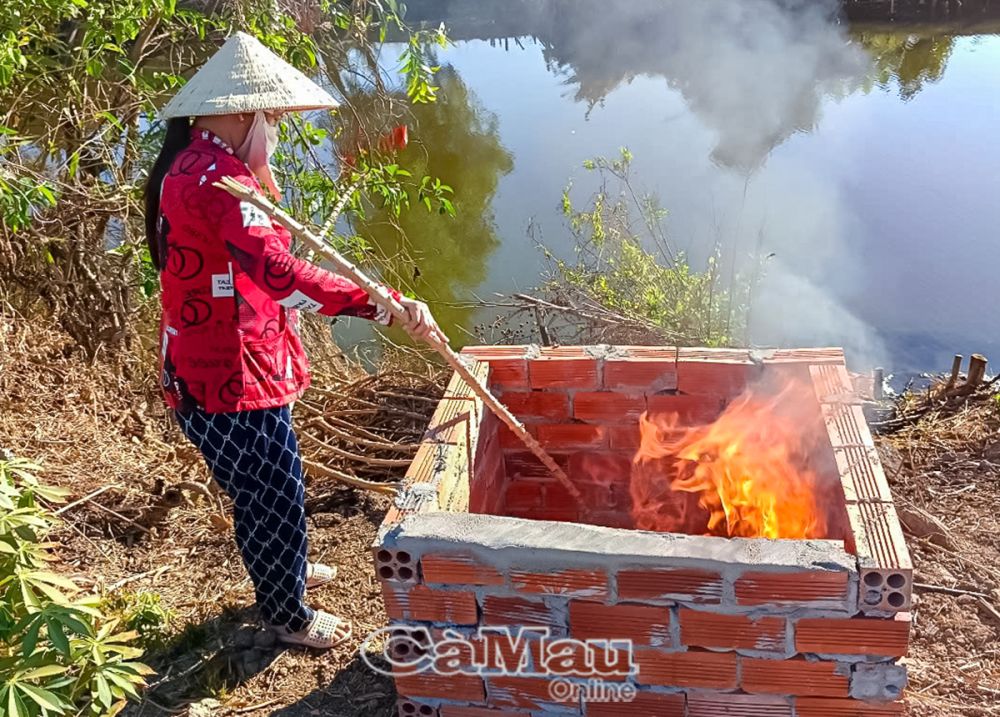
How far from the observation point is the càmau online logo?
86.6 inches

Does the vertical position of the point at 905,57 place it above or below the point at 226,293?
above

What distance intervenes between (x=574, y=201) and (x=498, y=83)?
23.4 ft

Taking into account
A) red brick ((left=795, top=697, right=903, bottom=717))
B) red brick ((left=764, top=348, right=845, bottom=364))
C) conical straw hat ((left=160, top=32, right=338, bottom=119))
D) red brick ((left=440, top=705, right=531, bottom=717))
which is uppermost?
conical straw hat ((left=160, top=32, right=338, bottom=119))

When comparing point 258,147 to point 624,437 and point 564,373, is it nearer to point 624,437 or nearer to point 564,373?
point 564,373

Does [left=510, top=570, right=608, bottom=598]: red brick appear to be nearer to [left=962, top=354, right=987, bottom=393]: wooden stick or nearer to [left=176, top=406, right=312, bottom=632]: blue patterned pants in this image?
[left=176, top=406, right=312, bottom=632]: blue patterned pants

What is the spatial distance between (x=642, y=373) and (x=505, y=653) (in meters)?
1.16

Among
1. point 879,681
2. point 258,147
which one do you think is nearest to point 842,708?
point 879,681

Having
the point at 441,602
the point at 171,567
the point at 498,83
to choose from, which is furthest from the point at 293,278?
the point at 498,83

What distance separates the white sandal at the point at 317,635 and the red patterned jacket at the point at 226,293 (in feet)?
2.86

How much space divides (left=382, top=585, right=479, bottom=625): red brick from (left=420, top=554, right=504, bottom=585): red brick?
0.14 feet

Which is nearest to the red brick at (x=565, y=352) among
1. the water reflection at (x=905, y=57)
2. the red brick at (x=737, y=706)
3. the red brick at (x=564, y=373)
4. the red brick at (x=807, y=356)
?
the red brick at (x=564, y=373)

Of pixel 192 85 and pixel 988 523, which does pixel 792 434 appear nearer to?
pixel 988 523

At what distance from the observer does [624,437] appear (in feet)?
10.4

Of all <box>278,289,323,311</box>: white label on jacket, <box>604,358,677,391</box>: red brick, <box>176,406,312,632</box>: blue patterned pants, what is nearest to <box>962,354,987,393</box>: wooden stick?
<box>604,358,677,391</box>: red brick
